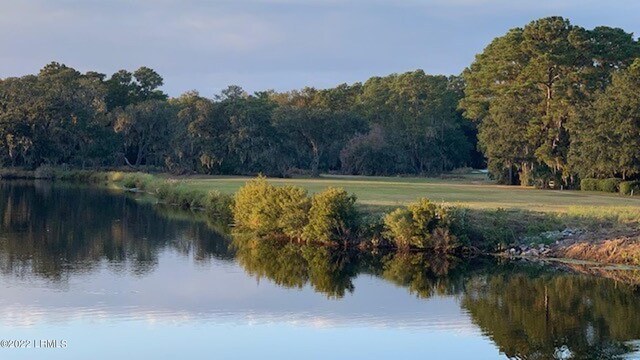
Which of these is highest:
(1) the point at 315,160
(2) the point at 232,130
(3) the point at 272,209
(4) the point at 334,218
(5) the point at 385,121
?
(5) the point at 385,121

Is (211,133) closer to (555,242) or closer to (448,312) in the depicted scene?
(555,242)

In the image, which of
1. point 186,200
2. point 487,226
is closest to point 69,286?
point 487,226

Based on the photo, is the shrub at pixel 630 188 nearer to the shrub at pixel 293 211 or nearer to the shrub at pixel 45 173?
the shrub at pixel 293 211

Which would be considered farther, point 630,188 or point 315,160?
point 315,160

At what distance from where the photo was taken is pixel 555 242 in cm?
3756

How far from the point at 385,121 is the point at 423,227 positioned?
82359 millimetres

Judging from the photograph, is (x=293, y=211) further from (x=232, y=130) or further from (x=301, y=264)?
(x=232, y=130)

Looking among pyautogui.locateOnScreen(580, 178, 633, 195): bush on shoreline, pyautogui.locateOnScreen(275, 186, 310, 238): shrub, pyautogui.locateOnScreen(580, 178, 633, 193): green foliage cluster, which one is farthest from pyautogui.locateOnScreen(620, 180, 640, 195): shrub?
pyautogui.locateOnScreen(275, 186, 310, 238): shrub

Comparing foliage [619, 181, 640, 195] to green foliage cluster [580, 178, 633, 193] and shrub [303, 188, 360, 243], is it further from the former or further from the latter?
shrub [303, 188, 360, 243]

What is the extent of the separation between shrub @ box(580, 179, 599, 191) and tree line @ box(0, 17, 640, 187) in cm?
72

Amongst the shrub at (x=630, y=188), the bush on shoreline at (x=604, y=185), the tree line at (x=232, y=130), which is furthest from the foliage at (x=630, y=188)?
the tree line at (x=232, y=130)

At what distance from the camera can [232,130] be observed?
9969cm

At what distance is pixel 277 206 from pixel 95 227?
10.8 m

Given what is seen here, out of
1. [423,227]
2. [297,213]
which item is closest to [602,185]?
[423,227]
